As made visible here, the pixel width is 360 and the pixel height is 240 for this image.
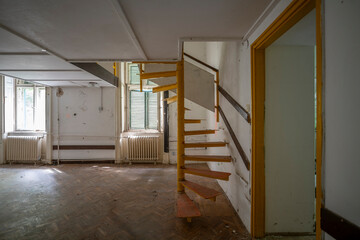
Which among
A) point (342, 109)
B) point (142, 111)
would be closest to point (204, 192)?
point (342, 109)

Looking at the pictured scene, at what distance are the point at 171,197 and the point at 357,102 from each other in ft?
9.67

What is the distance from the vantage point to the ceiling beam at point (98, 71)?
330 centimetres

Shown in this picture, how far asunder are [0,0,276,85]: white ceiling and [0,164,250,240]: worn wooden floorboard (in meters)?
2.50

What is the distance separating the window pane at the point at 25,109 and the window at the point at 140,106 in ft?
10.8

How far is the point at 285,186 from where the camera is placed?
1970 millimetres

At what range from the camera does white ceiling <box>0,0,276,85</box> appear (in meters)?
1.47

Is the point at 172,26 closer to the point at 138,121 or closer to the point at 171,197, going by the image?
the point at 171,197

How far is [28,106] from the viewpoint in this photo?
221 inches

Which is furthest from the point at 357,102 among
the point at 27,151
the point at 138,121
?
the point at 27,151

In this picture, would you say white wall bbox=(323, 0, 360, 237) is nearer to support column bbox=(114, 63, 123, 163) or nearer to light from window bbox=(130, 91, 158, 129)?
light from window bbox=(130, 91, 158, 129)

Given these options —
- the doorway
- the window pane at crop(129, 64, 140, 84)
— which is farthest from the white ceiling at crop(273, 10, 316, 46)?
the window pane at crop(129, 64, 140, 84)

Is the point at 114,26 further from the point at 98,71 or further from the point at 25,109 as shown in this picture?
the point at 25,109

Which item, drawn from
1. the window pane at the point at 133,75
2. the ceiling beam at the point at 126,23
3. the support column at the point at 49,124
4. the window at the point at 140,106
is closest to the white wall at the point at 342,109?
the ceiling beam at the point at 126,23

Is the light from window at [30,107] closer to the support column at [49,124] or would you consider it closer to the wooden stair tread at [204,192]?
the support column at [49,124]
